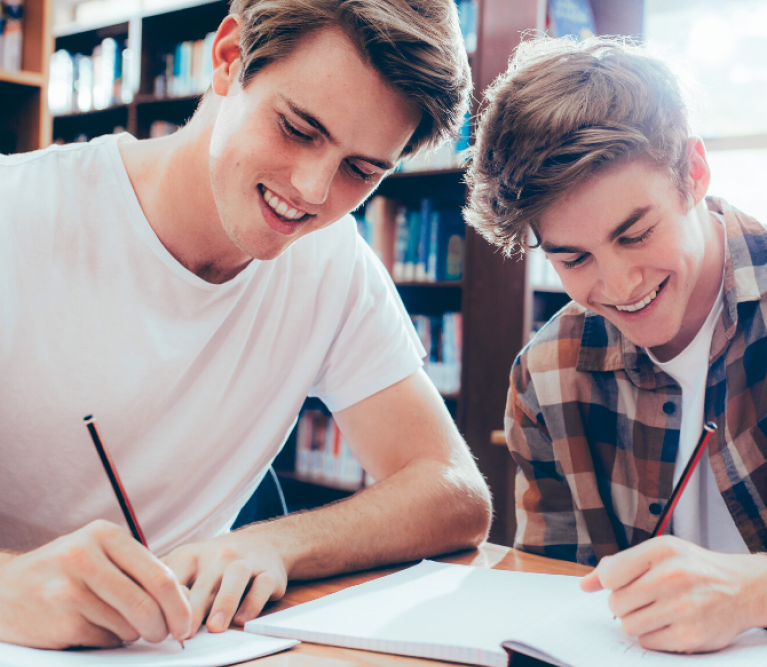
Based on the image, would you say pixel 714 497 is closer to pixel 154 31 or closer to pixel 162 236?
pixel 162 236

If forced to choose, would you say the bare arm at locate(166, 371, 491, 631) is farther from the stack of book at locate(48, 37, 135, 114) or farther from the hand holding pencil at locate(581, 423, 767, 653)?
the stack of book at locate(48, 37, 135, 114)

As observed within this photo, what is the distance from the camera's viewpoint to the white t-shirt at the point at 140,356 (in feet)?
3.25

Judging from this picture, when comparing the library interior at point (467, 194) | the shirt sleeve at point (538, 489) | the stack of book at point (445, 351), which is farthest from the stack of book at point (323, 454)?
the shirt sleeve at point (538, 489)

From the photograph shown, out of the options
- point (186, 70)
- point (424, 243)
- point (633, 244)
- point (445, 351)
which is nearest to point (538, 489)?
point (633, 244)

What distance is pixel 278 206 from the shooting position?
3.37 feet

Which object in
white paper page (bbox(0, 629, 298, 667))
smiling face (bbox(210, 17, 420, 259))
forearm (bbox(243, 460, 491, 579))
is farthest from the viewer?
smiling face (bbox(210, 17, 420, 259))

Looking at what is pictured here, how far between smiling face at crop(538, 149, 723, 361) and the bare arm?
1.08 feet

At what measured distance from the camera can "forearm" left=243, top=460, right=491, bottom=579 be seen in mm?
857

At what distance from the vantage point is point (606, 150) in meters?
1.00

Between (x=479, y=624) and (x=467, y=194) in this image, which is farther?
(x=467, y=194)

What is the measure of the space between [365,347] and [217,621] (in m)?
0.64

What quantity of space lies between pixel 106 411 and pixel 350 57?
0.62 meters

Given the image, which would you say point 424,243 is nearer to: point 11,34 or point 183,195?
point 11,34

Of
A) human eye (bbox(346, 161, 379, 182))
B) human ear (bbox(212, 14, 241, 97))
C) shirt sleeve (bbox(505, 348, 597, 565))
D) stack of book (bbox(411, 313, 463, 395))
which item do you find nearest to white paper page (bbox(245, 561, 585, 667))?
shirt sleeve (bbox(505, 348, 597, 565))
